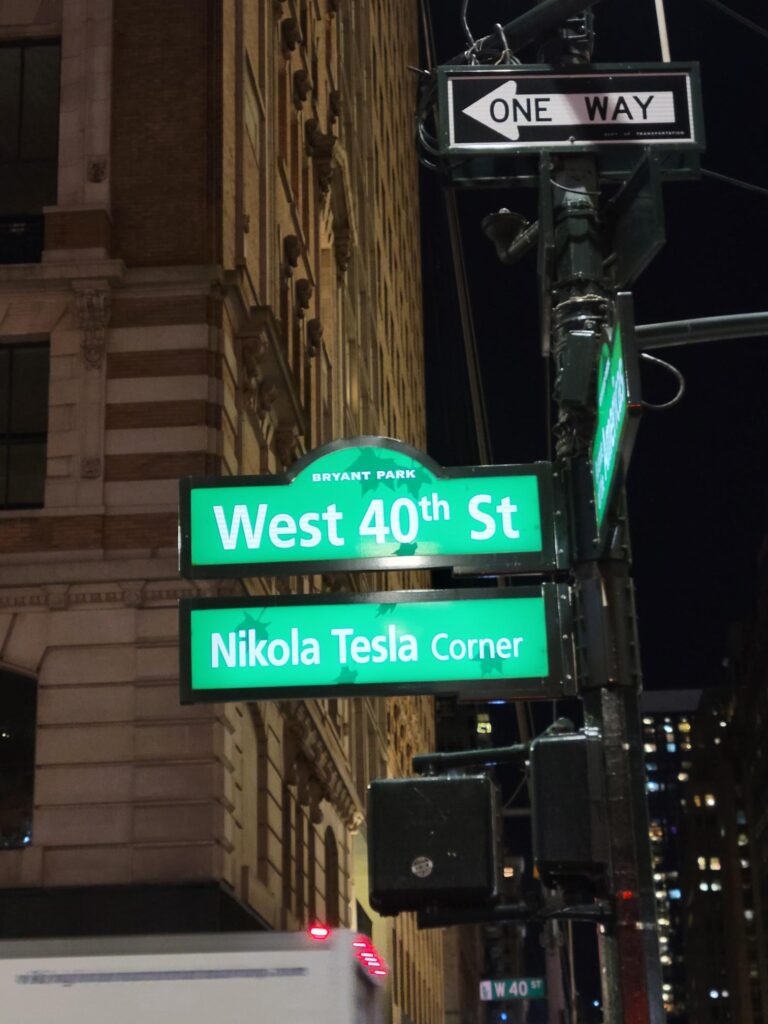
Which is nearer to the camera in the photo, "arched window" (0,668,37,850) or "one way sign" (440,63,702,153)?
"one way sign" (440,63,702,153)

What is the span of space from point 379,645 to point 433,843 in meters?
1.34

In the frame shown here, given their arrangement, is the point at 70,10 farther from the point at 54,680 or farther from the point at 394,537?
the point at 394,537

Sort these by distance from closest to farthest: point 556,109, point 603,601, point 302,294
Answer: point 603,601
point 556,109
point 302,294

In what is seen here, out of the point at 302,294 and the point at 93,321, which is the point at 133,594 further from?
the point at 302,294

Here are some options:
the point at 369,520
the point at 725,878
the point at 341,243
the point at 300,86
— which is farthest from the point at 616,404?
the point at 725,878

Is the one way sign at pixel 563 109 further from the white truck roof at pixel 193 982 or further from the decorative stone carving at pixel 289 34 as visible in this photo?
the decorative stone carving at pixel 289 34

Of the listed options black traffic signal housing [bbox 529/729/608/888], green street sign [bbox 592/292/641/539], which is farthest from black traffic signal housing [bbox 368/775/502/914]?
green street sign [bbox 592/292/641/539]

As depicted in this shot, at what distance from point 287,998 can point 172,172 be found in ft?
60.3

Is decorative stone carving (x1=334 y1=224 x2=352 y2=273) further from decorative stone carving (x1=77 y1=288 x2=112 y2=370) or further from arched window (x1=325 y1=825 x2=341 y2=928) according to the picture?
decorative stone carving (x1=77 y1=288 x2=112 y2=370)

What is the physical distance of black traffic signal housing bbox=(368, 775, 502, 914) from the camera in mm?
7004

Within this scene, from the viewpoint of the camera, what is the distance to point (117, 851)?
21141 millimetres

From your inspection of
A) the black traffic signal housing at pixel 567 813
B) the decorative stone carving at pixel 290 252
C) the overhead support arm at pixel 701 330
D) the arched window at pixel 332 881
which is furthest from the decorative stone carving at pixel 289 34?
the black traffic signal housing at pixel 567 813

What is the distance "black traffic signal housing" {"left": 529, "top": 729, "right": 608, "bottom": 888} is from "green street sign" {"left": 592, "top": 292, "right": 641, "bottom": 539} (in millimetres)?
1125

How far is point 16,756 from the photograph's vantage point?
22.0m
